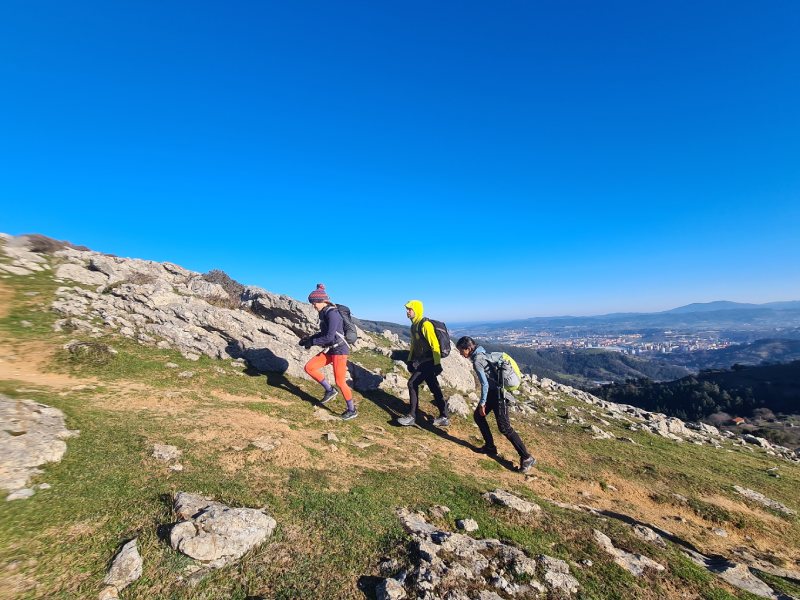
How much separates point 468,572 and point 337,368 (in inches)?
276

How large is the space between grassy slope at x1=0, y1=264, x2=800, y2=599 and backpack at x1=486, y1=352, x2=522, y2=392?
2230 mm

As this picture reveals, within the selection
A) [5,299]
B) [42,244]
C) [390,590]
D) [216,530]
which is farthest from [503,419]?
[42,244]

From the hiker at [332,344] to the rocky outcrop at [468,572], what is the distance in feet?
18.3

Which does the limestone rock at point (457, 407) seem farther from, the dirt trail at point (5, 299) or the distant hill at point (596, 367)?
the distant hill at point (596, 367)

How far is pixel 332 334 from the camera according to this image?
10930mm

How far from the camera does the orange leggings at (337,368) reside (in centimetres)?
1097

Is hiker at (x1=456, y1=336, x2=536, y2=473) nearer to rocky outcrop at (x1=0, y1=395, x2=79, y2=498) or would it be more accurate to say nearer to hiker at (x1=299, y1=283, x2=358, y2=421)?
hiker at (x1=299, y1=283, x2=358, y2=421)

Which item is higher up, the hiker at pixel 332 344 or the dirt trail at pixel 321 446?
the hiker at pixel 332 344

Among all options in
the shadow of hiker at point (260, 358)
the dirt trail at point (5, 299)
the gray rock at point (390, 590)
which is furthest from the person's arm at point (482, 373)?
the dirt trail at point (5, 299)

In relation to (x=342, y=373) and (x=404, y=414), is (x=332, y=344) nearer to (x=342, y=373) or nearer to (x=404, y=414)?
(x=342, y=373)

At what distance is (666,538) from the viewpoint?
23.0 feet

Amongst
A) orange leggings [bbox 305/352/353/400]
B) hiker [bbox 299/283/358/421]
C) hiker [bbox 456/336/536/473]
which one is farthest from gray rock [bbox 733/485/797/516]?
orange leggings [bbox 305/352/353/400]

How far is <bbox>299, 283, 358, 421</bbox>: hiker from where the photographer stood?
1097cm

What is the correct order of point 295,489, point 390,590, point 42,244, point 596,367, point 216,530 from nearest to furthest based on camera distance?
point 390,590 < point 216,530 < point 295,489 < point 42,244 < point 596,367
